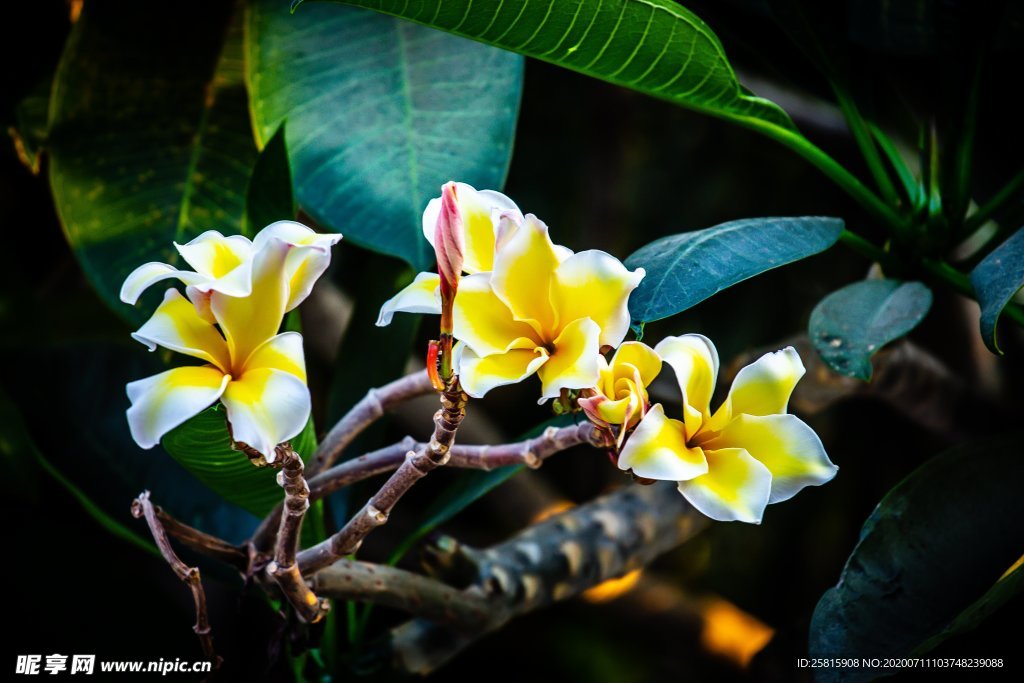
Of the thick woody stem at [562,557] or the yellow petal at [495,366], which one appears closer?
the yellow petal at [495,366]

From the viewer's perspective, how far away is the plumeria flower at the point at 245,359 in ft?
0.93

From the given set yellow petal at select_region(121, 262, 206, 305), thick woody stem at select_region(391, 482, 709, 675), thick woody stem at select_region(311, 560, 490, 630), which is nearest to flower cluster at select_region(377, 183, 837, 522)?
yellow petal at select_region(121, 262, 206, 305)

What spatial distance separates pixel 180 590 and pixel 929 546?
84 cm

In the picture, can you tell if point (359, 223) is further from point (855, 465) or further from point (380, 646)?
point (855, 465)

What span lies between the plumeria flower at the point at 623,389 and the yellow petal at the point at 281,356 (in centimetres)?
11

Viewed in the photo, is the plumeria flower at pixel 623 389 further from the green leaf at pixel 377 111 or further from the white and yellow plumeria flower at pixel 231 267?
the green leaf at pixel 377 111

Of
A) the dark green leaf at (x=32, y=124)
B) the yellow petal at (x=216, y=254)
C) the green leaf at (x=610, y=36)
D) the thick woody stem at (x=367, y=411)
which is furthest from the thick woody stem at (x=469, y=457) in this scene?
the dark green leaf at (x=32, y=124)

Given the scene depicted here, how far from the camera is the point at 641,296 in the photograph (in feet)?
1.26

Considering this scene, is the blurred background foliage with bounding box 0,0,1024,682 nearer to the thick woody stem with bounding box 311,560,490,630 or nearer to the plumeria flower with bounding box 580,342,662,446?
the thick woody stem with bounding box 311,560,490,630

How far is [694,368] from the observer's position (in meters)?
0.34

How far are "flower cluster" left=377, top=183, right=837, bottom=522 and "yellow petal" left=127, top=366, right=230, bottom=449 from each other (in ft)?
0.31

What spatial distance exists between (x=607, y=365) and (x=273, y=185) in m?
0.30

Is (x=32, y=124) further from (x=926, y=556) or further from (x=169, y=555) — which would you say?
(x=926, y=556)

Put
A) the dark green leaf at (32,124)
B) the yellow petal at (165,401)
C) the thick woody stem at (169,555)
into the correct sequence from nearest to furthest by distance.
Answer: the yellow petal at (165,401) → the thick woody stem at (169,555) → the dark green leaf at (32,124)
